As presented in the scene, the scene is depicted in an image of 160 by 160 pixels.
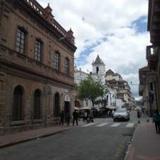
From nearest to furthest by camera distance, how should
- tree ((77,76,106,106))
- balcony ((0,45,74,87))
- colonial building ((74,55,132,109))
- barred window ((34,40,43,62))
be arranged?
balcony ((0,45,74,87)) < barred window ((34,40,43,62)) < tree ((77,76,106,106)) < colonial building ((74,55,132,109))

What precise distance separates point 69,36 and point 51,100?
9.81 m

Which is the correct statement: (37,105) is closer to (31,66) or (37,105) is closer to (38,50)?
(31,66)

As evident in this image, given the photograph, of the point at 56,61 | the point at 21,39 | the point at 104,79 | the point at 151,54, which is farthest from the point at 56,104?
the point at 104,79

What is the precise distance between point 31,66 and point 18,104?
3.75 meters

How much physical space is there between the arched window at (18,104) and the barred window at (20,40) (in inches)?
120

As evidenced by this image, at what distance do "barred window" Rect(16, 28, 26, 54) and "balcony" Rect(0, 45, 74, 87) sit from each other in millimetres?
547

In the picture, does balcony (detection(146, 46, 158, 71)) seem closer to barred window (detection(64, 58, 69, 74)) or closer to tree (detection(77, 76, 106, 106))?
barred window (detection(64, 58, 69, 74))

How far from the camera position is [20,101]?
23.1m

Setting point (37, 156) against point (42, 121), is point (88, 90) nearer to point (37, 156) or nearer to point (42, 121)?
point (42, 121)

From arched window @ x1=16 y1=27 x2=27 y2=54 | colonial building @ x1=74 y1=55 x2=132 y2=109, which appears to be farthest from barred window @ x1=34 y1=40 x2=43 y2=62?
colonial building @ x1=74 y1=55 x2=132 y2=109

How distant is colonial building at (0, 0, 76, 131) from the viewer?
68.4 ft

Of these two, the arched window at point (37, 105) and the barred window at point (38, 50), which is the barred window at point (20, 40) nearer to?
the barred window at point (38, 50)

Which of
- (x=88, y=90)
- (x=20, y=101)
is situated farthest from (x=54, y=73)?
(x=88, y=90)

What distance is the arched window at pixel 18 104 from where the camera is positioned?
2222 cm
